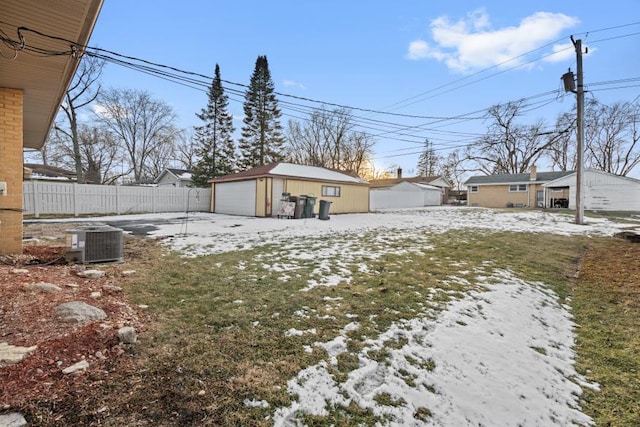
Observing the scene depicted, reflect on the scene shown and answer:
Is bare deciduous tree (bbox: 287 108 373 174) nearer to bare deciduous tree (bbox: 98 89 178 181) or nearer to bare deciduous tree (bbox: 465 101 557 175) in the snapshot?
bare deciduous tree (bbox: 465 101 557 175)

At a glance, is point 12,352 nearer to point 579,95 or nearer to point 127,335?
point 127,335

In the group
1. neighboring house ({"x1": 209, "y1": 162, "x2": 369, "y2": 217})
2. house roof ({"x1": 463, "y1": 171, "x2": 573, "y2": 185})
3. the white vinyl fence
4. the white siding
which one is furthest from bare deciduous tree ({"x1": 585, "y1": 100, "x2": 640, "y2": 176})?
the white vinyl fence

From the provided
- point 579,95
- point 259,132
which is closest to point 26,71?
point 579,95

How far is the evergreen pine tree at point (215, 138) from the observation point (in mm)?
28000

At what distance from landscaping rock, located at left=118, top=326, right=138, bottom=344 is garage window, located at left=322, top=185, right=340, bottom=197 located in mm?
15114

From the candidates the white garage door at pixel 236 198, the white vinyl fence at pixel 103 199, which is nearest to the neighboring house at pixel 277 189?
the white garage door at pixel 236 198

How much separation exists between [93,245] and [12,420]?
4.00 m

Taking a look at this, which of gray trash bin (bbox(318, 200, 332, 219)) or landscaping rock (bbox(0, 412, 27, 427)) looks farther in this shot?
gray trash bin (bbox(318, 200, 332, 219))

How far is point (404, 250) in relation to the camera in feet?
23.3

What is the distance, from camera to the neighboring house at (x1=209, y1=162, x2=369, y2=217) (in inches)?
603

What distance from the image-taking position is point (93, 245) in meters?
4.97

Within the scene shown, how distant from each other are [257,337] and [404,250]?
5024 mm

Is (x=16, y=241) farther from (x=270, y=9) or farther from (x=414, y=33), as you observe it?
(x=414, y=33)

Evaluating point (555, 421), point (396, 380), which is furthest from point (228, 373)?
point (555, 421)
